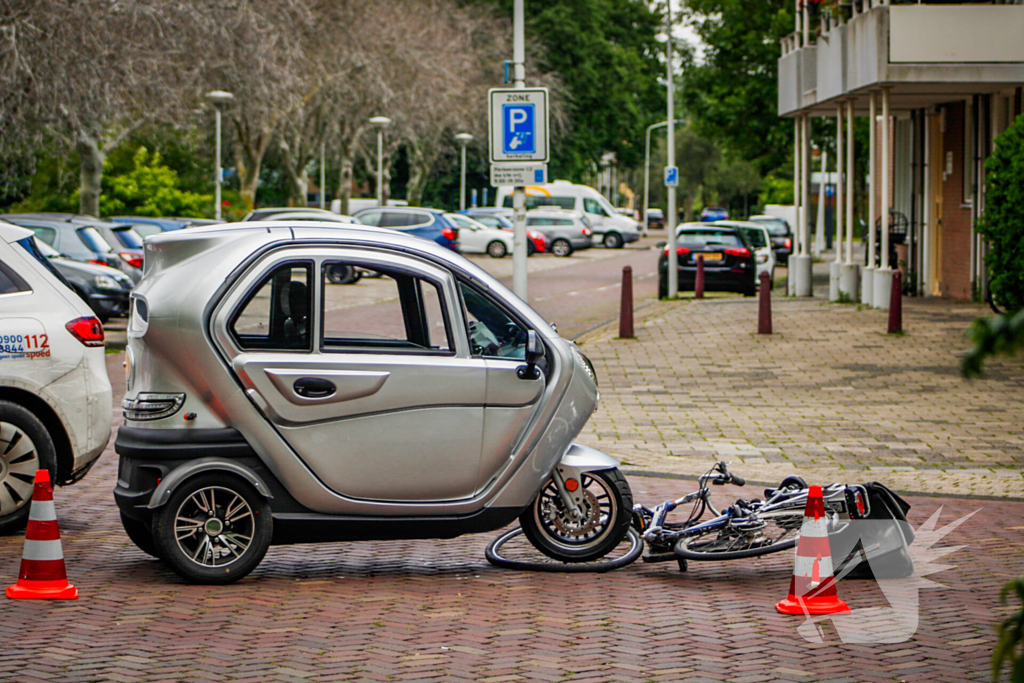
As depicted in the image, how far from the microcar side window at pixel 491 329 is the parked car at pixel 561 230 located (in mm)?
43213

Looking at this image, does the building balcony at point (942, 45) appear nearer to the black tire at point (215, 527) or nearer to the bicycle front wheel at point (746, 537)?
the bicycle front wheel at point (746, 537)

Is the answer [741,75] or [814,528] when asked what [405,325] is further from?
[741,75]

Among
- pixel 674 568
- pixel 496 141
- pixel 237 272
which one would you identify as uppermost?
pixel 496 141

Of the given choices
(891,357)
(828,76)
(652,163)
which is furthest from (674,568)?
(652,163)

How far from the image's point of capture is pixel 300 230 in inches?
246

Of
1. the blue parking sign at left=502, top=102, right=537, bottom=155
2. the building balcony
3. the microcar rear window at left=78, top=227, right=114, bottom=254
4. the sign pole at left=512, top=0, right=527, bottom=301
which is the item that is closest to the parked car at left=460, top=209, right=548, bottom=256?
the building balcony

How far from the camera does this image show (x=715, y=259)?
27.2 metres

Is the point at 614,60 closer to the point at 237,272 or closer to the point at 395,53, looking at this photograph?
the point at 395,53

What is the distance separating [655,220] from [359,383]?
8340 cm

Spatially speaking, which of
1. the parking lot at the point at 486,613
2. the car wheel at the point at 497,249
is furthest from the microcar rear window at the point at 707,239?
the parking lot at the point at 486,613

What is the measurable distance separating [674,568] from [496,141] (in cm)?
839

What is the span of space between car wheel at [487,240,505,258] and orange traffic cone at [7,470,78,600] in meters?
39.6

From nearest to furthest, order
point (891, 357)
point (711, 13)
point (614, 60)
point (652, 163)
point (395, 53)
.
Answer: point (891, 357), point (711, 13), point (395, 53), point (614, 60), point (652, 163)

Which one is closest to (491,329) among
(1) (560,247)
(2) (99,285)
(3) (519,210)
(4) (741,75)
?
(3) (519,210)
